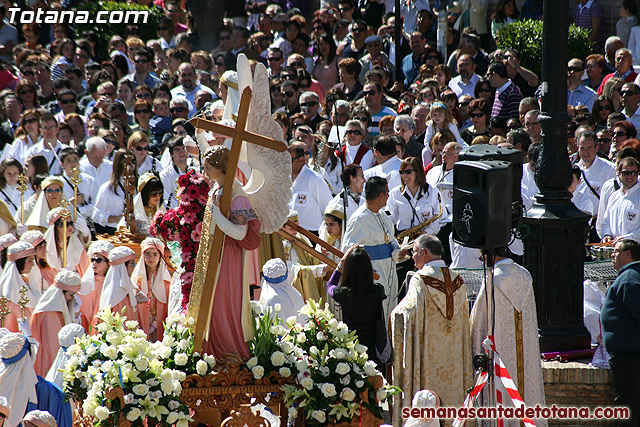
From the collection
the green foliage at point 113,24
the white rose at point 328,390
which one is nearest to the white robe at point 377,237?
the white rose at point 328,390

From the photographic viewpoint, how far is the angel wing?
6.43 m

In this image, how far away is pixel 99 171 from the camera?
1383 centimetres

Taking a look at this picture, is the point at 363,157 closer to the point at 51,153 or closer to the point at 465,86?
the point at 465,86

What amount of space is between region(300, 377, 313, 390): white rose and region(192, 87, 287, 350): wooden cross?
67 cm

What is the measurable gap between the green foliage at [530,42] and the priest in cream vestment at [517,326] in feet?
26.7

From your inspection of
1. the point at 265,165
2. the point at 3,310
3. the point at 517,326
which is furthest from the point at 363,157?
the point at 265,165

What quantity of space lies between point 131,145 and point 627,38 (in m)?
8.08

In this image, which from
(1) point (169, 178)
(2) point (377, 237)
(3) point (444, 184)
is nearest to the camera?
(2) point (377, 237)

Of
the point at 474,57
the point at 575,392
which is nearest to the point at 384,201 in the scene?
the point at 575,392

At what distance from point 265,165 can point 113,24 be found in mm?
15706

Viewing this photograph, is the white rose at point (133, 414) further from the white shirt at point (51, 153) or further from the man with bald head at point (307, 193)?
the white shirt at point (51, 153)

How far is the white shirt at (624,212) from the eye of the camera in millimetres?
11062

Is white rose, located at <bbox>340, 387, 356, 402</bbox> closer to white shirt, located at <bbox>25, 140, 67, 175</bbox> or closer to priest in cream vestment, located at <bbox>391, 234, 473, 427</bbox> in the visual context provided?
priest in cream vestment, located at <bbox>391, 234, 473, 427</bbox>

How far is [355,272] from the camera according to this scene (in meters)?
8.45
